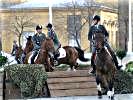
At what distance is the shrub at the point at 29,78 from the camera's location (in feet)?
52.2

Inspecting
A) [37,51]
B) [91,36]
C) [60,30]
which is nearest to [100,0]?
[60,30]

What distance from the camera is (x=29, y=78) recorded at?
52.7ft

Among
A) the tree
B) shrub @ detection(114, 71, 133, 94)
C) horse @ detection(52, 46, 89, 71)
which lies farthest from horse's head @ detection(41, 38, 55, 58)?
the tree

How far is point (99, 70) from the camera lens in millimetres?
14727


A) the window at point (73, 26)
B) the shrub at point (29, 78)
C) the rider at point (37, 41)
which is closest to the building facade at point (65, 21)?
the window at point (73, 26)

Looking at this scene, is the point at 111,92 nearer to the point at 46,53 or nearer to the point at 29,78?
the point at 29,78

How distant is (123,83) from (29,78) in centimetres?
331

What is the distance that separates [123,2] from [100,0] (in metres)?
16.1

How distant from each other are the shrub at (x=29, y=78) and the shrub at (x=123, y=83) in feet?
8.40

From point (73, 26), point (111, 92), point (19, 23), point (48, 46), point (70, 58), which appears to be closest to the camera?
point (111, 92)

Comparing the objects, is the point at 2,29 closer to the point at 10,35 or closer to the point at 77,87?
the point at 10,35

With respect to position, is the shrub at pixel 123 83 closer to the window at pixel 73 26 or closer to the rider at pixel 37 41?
the rider at pixel 37 41

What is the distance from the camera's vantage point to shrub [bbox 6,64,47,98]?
15.9 m

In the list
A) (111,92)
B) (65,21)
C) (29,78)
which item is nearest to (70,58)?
(29,78)
